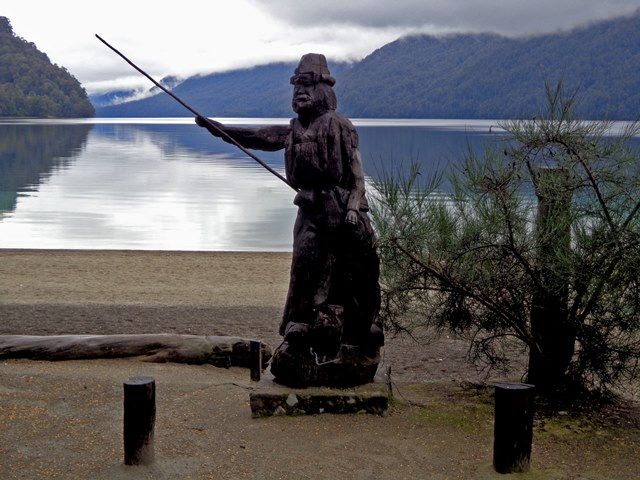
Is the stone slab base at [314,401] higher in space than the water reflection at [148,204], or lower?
higher

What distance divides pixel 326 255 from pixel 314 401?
1364mm

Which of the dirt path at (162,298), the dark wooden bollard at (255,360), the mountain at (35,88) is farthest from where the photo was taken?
the mountain at (35,88)

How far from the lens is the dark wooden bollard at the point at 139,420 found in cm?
663

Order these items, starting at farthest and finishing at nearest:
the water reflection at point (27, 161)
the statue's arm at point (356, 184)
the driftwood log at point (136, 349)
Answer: the water reflection at point (27, 161) < the driftwood log at point (136, 349) < the statue's arm at point (356, 184)

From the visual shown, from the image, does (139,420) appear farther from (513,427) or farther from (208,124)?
(208,124)

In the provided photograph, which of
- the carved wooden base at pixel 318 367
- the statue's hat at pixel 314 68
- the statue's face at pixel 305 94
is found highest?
the statue's hat at pixel 314 68

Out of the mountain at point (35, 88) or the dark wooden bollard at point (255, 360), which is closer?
the dark wooden bollard at point (255, 360)

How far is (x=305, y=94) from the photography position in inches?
319

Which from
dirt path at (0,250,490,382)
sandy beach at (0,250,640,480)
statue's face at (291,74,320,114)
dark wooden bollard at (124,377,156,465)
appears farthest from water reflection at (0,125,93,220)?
dark wooden bollard at (124,377,156,465)

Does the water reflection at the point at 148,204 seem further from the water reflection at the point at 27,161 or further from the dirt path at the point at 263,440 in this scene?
the dirt path at the point at 263,440

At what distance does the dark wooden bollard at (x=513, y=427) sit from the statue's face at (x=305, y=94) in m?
3.20

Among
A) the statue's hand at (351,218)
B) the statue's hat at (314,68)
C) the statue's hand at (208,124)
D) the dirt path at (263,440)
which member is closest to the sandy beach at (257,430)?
the dirt path at (263,440)

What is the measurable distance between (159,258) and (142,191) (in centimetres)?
2409

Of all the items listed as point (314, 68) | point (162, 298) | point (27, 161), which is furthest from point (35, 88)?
point (314, 68)
